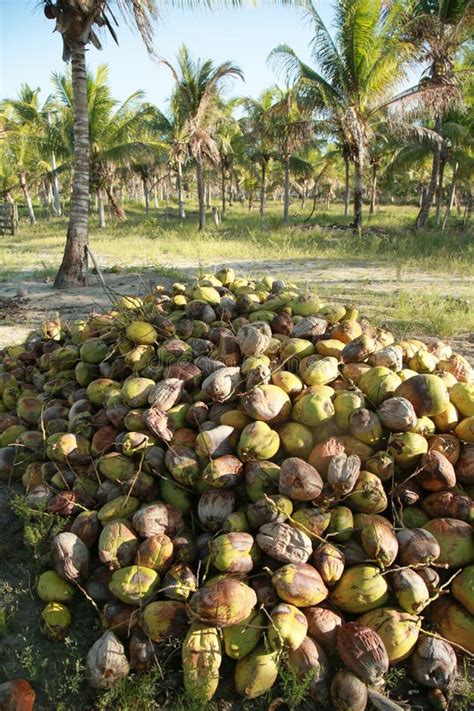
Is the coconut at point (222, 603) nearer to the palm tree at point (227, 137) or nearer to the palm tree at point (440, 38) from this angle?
the palm tree at point (440, 38)

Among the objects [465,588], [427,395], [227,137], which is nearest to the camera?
[465,588]

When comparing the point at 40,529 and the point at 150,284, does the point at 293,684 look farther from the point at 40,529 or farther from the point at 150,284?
the point at 150,284

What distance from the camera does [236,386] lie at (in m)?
2.52

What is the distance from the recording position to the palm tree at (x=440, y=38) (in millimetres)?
14609

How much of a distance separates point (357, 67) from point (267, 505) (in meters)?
15.2

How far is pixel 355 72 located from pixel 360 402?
14.7 metres

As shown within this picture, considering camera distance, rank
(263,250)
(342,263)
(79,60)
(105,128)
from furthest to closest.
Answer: (105,128), (263,250), (342,263), (79,60)

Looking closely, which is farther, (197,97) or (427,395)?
(197,97)

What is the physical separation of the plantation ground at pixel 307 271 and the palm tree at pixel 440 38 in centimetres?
417

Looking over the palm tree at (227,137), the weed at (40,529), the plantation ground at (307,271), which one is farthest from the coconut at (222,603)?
the palm tree at (227,137)

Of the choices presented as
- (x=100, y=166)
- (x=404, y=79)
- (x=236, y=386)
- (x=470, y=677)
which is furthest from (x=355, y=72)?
(x=470, y=677)

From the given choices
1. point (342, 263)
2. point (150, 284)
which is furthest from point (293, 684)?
point (342, 263)

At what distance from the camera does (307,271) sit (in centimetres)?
1061

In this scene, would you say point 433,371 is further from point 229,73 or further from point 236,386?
point 229,73
